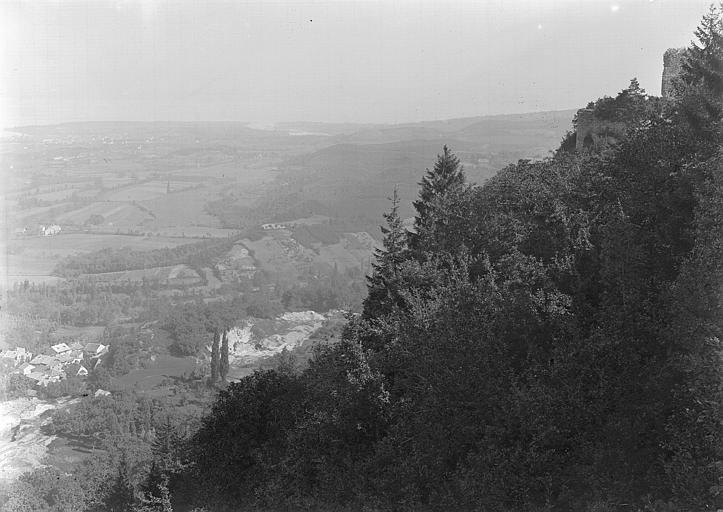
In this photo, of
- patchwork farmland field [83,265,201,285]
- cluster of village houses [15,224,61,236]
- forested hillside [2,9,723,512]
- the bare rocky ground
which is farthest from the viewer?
cluster of village houses [15,224,61,236]

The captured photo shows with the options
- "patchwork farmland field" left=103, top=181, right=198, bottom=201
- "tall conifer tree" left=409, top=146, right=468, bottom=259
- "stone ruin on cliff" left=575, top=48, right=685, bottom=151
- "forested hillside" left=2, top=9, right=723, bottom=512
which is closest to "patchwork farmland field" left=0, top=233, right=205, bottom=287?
"patchwork farmland field" left=103, top=181, right=198, bottom=201

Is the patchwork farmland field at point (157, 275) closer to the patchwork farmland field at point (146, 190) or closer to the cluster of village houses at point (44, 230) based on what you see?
the cluster of village houses at point (44, 230)

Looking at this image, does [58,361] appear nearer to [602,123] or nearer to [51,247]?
[51,247]

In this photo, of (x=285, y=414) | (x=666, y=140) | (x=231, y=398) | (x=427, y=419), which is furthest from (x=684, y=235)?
(x=231, y=398)

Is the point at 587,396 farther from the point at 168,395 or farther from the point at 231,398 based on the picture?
the point at 168,395

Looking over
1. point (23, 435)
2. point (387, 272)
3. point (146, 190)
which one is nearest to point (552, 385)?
point (387, 272)

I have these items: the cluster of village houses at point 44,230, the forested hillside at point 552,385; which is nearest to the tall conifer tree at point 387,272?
the forested hillside at point 552,385

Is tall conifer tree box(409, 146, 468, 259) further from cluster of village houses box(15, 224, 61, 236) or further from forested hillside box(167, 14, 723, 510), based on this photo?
cluster of village houses box(15, 224, 61, 236)
